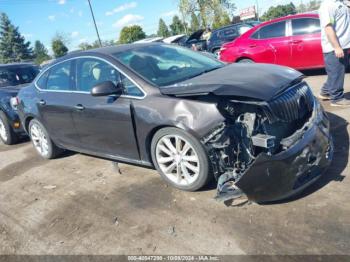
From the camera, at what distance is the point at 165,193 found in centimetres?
405

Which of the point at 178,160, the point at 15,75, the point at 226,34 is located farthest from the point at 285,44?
the point at 15,75

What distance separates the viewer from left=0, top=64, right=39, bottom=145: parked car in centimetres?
729

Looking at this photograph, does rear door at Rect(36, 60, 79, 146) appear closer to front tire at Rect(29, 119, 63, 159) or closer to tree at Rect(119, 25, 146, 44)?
front tire at Rect(29, 119, 63, 159)

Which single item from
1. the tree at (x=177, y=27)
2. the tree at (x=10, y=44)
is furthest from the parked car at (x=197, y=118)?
the tree at (x=10, y=44)

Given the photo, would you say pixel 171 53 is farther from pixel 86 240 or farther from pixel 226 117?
pixel 86 240

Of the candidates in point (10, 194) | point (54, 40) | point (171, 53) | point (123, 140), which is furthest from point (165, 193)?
point (54, 40)

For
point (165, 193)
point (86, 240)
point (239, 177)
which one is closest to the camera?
point (239, 177)

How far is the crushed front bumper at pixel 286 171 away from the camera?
3.13m

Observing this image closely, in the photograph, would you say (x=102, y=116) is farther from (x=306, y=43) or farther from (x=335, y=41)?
(x=306, y=43)

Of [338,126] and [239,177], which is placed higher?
[239,177]

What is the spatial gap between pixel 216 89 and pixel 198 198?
115 cm

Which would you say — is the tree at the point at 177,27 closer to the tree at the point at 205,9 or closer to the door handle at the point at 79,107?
the tree at the point at 205,9

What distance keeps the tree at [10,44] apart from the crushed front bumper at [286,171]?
74.0 metres

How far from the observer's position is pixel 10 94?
7367 mm
